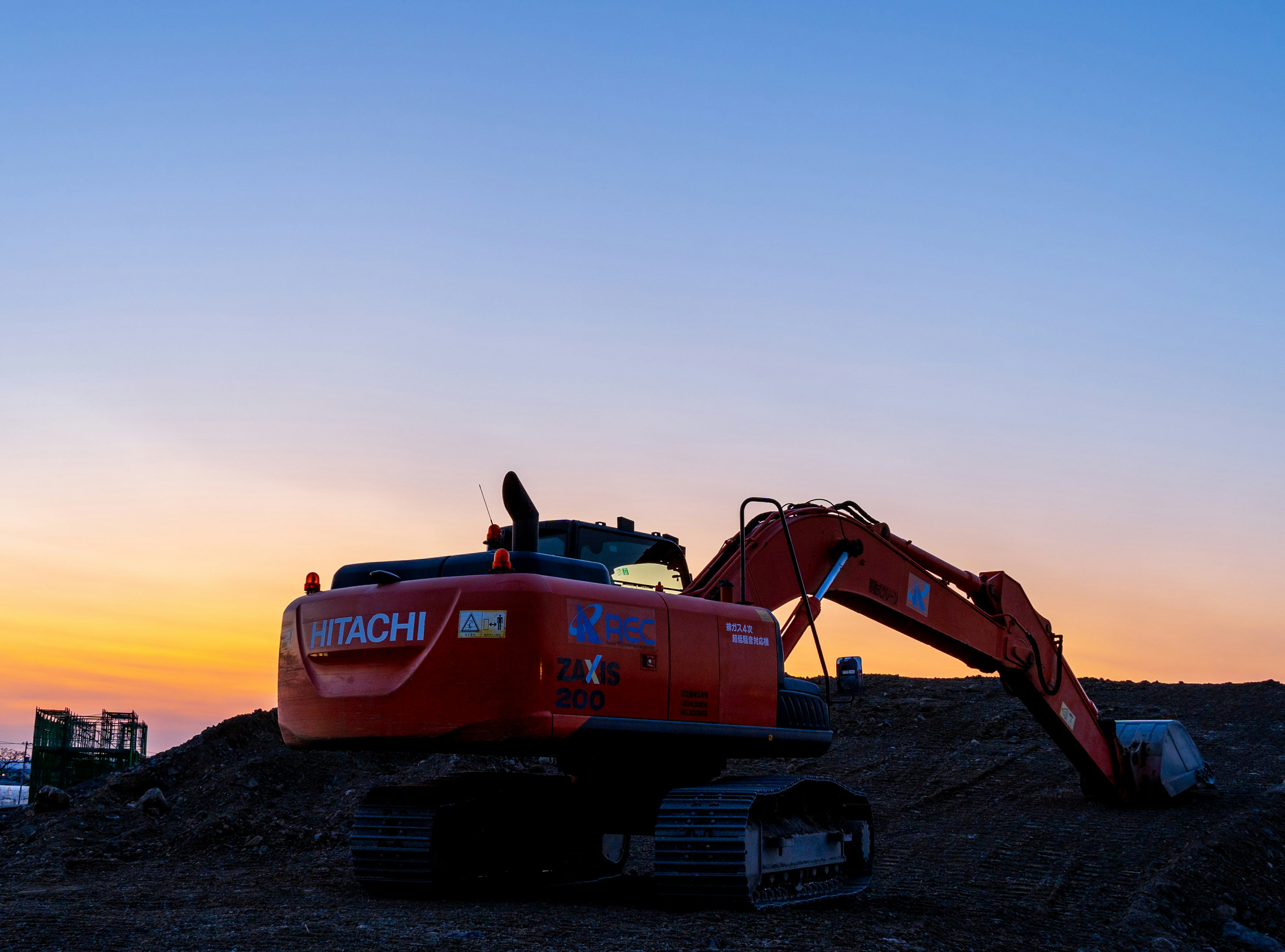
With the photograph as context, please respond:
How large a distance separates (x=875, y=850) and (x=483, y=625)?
704 cm

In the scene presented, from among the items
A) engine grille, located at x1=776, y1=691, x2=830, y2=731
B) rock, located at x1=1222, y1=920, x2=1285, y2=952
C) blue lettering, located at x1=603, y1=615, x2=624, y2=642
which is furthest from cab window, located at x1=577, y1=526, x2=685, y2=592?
rock, located at x1=1222, y1=920, x2=1285, y2=952

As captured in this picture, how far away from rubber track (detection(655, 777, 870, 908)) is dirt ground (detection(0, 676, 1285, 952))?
0.19 m

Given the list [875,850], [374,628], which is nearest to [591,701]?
[374,628]

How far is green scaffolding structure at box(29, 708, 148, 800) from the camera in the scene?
20.4 meters

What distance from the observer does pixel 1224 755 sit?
56.0ft

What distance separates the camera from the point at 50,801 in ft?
49.3

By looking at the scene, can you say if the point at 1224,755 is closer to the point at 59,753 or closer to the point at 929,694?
the point at 929,694

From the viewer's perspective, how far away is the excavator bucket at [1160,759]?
46.2 ft

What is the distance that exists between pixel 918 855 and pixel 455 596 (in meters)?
7.13

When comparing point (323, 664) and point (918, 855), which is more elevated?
point (323, 664)

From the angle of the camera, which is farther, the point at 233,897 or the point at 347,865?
the point at 347,865

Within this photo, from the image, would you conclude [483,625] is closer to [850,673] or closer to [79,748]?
[850,673]

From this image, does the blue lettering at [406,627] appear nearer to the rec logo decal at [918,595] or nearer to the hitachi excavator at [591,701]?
the hitachi excavator at [591,701]

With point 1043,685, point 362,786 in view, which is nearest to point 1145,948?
point 1043,685
